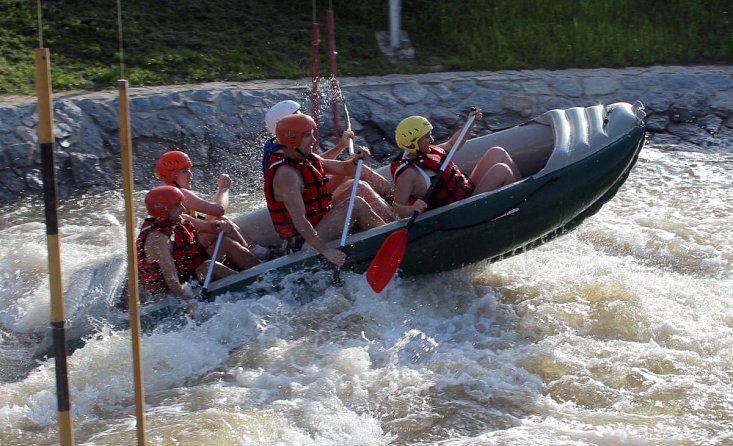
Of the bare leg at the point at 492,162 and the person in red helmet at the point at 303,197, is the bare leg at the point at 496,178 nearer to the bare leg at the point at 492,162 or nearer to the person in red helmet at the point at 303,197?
the bare leg at the point at 492,162

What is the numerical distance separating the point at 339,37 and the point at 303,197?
214 inches

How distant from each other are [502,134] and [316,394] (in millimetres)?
2372

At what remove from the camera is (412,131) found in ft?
17.9

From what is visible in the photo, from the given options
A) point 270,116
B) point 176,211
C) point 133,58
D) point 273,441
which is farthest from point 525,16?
point 273,441

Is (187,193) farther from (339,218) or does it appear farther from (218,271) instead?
(339,218)

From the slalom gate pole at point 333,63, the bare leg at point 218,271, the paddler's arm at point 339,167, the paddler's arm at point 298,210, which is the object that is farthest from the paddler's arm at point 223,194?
the slalom gate pole at point 333,63

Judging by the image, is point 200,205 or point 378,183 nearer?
point 200,205

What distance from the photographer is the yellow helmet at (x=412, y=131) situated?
546 cm

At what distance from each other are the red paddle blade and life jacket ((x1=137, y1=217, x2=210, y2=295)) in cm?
97

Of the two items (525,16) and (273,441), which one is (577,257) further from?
(525,16)

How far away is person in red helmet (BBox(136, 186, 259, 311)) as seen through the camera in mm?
5078

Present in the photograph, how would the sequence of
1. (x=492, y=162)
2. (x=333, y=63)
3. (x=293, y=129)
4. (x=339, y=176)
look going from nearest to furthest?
(x=293, y=129), (x=492, y=162), (x=339, y=176), (x=333, y=63)

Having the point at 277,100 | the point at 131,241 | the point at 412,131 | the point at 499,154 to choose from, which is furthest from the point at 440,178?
the point at 277,100

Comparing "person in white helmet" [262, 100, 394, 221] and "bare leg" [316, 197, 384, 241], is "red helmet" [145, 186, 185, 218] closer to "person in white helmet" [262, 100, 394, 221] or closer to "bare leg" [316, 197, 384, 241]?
"person in white helmet" [262, 100, 394, 221]
